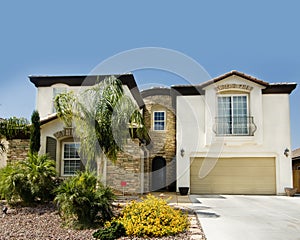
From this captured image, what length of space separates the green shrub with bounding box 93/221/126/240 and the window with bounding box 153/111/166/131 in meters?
13.7

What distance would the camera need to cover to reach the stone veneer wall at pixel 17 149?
1467 cm

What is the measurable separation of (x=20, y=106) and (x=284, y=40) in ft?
47.4

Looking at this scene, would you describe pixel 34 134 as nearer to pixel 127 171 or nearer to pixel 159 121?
pixel 127 171

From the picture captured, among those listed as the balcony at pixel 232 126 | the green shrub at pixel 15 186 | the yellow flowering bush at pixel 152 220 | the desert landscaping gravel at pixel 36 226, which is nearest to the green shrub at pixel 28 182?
the green shrub at pixel 15 186

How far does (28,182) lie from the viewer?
1046 cm

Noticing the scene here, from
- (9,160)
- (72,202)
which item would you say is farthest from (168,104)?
(72,202)

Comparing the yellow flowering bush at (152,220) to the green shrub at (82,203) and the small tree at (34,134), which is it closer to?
the green shrub at (82,203)

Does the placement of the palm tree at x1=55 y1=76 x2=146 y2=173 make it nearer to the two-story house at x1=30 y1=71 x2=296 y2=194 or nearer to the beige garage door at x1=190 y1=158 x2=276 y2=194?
the two-story house at x1=30 y1=71 x2=296 y2=194

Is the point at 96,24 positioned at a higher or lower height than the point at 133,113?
higher

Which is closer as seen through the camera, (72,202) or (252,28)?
(72,202)

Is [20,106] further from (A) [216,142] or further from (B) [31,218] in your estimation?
(A) [216,142]

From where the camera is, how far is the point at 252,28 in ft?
40.1

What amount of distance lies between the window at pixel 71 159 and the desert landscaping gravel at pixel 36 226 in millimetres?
4699

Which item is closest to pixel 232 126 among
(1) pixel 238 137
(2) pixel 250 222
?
(1) pixel 238 137
